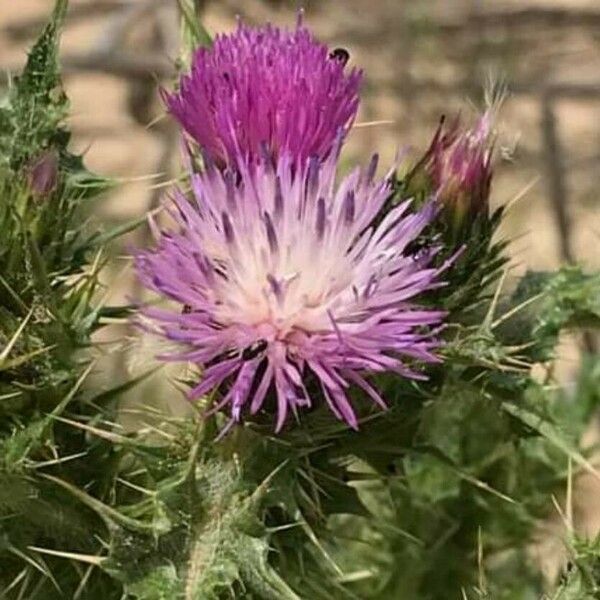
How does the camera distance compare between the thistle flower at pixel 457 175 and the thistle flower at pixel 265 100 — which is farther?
the thistle flower at pixel 457 175

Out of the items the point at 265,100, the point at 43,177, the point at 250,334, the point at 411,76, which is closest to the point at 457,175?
the point at 265,100

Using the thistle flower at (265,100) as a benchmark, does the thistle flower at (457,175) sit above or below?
below

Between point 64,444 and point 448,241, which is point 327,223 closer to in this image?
point 448,241

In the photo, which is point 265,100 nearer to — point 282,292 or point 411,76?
point 282,292

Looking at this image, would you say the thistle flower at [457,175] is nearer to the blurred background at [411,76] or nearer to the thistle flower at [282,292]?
the thistle flower at [282,292]

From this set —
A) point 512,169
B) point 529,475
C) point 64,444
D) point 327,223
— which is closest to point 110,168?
point 512,169

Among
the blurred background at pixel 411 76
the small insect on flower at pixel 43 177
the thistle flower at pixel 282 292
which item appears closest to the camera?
the thistle flower at pixel 282 292

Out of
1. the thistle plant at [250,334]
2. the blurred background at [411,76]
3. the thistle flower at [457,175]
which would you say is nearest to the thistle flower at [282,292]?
the thistle plant at [250,334]

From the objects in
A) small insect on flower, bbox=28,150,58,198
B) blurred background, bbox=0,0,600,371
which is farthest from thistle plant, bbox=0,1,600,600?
blurred background, bbox=0,0,600,371
